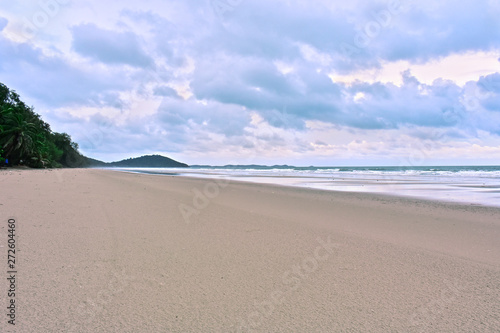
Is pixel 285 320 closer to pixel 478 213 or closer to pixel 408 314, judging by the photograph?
pixel 408 314

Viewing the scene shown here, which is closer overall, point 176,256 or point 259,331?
point 259,331

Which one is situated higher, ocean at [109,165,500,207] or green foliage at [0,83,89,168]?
green foliage at [0,83,89,168]

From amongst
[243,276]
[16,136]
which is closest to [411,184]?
[243,276]

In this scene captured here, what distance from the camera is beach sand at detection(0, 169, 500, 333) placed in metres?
3.05

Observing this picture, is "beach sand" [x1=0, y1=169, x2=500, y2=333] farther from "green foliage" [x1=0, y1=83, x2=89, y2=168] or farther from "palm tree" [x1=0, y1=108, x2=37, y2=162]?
"palm tree" [x1=0, y1=108, x2=37, y2=162]

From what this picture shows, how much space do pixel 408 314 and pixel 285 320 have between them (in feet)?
4.20

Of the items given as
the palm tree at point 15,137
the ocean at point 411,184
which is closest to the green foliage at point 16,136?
the palm tree at point 15,137

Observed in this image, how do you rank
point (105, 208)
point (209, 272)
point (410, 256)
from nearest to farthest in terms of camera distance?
point (209, 272)
point (410, 256)
point (105, 208)

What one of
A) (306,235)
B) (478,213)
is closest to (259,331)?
(306,235)

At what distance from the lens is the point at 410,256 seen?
530 centimetres

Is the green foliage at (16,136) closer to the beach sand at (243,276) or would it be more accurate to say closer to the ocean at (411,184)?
the ocean at (411,184)

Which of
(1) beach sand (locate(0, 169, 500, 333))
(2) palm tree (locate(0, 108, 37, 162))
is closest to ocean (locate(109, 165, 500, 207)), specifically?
(1) beach sand (locate(0, 169, 500, 333))

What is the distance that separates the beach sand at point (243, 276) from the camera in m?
3.05

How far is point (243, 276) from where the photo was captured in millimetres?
4184
